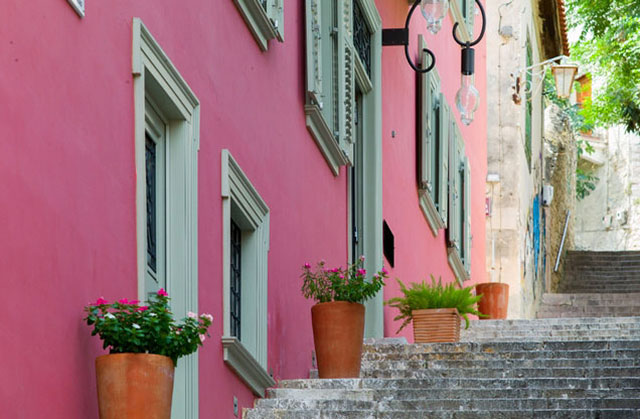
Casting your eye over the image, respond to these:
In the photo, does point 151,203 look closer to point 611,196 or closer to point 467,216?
point 467,216

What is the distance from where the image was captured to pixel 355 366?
9758 millimetres

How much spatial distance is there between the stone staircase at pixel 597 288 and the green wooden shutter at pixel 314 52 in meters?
11.2

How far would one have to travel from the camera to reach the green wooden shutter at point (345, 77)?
36.7 ft

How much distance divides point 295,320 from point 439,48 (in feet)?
26.8

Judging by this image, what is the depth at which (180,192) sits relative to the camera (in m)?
7.49

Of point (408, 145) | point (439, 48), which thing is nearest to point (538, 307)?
point (439, 48)

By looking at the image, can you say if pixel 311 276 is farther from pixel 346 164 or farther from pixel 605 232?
pixel 605 232

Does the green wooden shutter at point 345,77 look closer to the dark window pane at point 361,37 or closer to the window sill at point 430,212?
the dark window pane at point 361,37

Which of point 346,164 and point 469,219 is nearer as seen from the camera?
point 346,164

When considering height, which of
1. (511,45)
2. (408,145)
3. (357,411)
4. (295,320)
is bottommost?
(357,411)

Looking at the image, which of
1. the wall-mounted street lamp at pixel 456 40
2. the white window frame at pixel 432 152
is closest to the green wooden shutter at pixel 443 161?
the white window frame at pixel 432 152

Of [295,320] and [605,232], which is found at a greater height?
[605,232]

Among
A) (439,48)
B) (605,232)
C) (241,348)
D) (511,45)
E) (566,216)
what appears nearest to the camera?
(241,348)

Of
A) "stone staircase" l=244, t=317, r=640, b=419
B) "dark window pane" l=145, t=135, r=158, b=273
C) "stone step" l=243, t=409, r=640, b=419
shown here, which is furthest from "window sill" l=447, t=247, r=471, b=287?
"dark window pane" l=145, t=135, r=158, b=273
